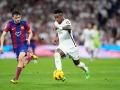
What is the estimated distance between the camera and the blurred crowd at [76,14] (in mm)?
44562

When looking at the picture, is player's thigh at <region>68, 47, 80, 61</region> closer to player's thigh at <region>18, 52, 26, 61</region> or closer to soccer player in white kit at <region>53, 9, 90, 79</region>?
soccer player in white kit at <region>53, 9, 90, 79</region>

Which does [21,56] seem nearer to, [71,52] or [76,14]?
[71,52]

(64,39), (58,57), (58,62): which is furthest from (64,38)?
(58,62)

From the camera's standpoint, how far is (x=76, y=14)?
45.9 m

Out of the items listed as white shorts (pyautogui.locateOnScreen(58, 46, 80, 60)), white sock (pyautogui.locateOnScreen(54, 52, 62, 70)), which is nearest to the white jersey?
white shorts (pyautogui.locateOnScreen(58, 46, 80, 60))

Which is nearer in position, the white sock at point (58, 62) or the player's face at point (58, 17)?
the white sock at point (58, 62)

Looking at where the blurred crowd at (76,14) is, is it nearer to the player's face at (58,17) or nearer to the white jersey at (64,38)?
the white jersey at (64,38)

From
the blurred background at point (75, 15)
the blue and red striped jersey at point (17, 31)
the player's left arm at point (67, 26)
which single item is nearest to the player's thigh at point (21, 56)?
the blue and red striped jersey at point (17, 31)

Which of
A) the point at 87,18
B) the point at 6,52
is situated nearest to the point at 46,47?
the point at 6,52

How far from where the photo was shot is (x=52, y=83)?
1869 centimetres

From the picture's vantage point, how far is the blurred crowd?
4456 centimetres

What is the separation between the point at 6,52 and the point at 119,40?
8.85 meters

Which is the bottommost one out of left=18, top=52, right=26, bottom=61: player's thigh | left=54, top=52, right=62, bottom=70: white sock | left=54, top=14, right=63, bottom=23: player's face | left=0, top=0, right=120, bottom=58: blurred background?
left=54, top=52, right=62, bottom=70: white sock

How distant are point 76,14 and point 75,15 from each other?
0.49 ft
